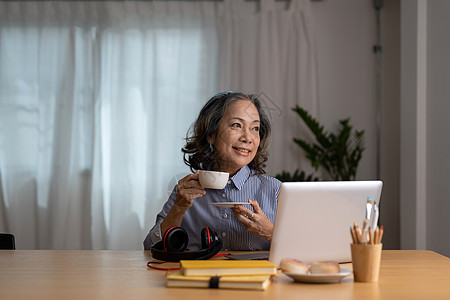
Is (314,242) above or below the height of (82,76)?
below

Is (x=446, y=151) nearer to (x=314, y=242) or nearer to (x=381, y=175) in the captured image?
(x=381, y=175)

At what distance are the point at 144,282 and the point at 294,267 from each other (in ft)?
1.26

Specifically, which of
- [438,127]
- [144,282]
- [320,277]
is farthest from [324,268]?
[438,127]

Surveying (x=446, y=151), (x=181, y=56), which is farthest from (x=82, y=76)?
(x=446, y=151)

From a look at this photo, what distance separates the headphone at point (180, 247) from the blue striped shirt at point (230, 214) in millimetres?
295

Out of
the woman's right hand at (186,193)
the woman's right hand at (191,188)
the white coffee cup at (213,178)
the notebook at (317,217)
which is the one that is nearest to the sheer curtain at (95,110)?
the woman's right hand at (186,193)

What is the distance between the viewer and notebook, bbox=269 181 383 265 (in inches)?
56.4

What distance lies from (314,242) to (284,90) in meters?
2.92

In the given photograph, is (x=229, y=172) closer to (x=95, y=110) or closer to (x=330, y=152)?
(x=330, y=152)

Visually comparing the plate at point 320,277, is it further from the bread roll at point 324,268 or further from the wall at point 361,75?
the wall at point 361,75

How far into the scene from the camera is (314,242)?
4.89ft

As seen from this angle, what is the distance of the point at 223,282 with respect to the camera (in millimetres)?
1260

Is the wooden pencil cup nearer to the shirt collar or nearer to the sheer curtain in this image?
the shirt collar

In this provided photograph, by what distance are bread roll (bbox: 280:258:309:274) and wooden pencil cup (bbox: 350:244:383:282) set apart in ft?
0.42
